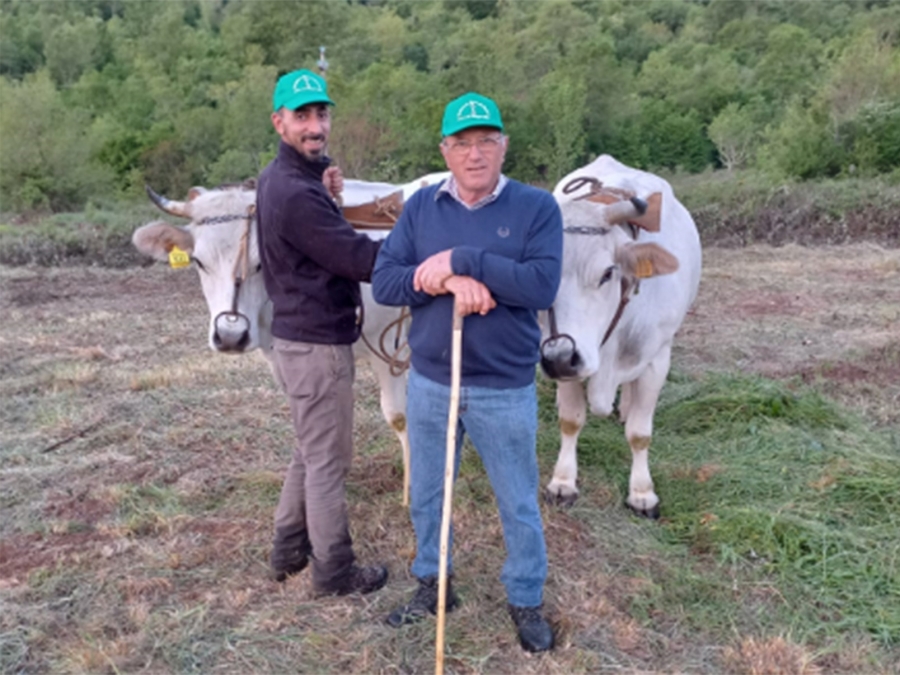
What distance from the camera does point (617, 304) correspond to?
14.0ft

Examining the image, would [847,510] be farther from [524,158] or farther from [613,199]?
[524,158]

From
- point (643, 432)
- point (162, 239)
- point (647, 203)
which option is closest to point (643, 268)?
point (647, 203)

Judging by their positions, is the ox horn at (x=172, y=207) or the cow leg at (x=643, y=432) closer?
the ox horn at (x=172, y=207)

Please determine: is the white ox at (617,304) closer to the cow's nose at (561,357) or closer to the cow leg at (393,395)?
the cow's nose at (561,357)

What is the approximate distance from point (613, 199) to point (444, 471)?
1859 millimetres

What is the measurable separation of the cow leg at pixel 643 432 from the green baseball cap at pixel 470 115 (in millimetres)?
2465

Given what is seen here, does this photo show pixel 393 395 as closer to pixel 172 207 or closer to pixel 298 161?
pixel 172 207

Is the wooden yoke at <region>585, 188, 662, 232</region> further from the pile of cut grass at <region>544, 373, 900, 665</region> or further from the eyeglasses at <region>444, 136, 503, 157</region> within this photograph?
the pile of cut grass at <region>544, 373, 900, 665</region>

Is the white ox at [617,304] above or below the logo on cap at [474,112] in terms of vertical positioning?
below

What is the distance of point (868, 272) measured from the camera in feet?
45.6

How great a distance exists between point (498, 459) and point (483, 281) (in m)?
0.75

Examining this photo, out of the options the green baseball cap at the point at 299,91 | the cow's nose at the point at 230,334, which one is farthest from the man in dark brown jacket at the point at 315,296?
the cow's nose at the point at 230,334

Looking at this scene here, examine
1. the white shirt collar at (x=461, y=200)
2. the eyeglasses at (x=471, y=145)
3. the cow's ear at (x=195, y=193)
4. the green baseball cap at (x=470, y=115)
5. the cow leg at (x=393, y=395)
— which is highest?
the green baseball cap at (x=470, y=115)

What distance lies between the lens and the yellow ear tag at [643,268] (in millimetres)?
4145
